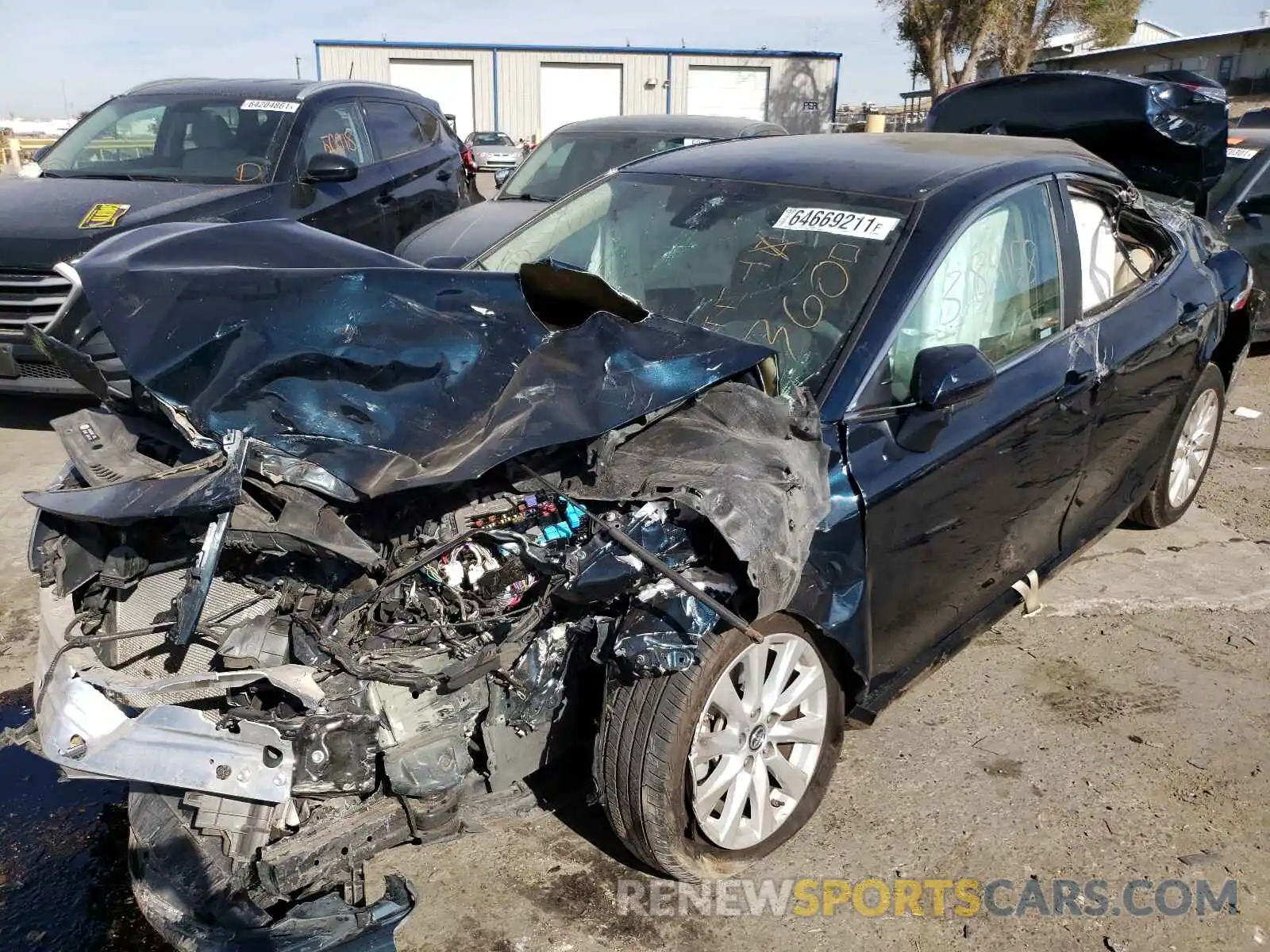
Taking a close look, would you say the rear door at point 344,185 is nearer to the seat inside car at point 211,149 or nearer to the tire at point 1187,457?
the seat inside car at point 211,149

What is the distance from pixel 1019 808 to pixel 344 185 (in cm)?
610

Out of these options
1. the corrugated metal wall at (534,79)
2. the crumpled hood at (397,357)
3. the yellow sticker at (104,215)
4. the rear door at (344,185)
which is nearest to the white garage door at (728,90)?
the corrugated metal wall at (534,79)

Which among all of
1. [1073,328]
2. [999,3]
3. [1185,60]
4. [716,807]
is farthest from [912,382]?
[1185,60]

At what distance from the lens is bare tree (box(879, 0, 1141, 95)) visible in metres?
26.3

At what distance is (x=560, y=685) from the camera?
248cm

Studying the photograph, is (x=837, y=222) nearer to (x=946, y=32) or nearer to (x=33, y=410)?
(x=33, y=410)

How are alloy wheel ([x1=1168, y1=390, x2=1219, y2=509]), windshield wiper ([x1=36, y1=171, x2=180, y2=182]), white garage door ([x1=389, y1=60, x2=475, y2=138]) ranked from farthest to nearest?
white garage door ([x1=389, y1=60, x2=475, y2=138])
windshield wiper ([x1=36, y1=171, x2=180, y2=182])
alloy wheel ([x1=1168, y1=390, x2=1219, y2=509])

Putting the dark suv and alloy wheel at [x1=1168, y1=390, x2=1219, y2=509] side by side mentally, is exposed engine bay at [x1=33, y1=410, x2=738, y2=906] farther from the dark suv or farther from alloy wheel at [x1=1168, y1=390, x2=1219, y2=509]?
the dark suv

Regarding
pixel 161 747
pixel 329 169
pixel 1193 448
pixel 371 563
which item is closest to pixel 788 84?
pixel 329 169

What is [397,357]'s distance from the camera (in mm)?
2555

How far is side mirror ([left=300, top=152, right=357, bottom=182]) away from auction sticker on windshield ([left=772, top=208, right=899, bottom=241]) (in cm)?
443

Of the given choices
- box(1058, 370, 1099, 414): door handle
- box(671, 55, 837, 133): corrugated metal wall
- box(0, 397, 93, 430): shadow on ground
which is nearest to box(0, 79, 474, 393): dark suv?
box(0, 397, 93, 430): shadow on ground

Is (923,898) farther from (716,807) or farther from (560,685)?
(560,685)

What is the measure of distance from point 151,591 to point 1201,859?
117 inches
